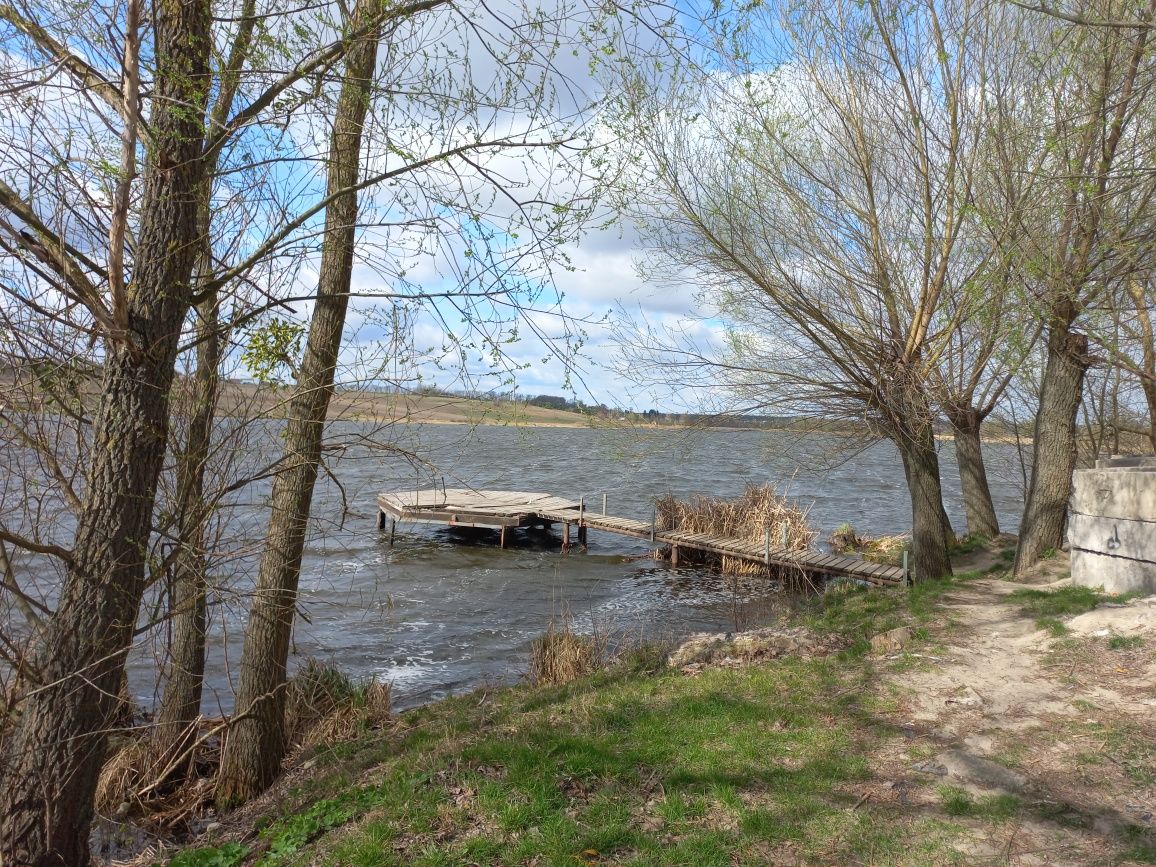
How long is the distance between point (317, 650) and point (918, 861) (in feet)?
29.1

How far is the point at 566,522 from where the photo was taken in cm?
2119

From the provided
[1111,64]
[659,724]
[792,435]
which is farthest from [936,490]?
[659,724]

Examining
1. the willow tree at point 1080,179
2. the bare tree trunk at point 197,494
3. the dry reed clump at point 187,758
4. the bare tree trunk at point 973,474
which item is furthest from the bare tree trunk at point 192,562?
the bare tree trunk at point 973,474

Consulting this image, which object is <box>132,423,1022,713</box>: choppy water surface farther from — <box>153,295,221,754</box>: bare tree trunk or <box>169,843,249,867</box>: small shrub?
<box>169,843,249,867</box>: small shrub

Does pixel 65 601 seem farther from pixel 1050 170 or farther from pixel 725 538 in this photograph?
pixel 725 538

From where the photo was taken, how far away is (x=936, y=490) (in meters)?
11.4

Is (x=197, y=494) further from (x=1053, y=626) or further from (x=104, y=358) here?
(x=1053, y=626)

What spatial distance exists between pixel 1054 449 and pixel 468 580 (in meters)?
10.9

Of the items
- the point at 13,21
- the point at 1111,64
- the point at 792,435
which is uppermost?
the point at 1111,64

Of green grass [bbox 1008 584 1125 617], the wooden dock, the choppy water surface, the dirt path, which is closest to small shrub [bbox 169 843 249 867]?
the choppy water surface

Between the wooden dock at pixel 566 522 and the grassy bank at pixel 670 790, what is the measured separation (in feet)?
31.2

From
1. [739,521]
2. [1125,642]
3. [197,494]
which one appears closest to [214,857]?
[197,494]

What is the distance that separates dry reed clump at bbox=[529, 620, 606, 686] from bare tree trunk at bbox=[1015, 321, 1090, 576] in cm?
583

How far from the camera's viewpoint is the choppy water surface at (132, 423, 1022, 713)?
6.94 meters
